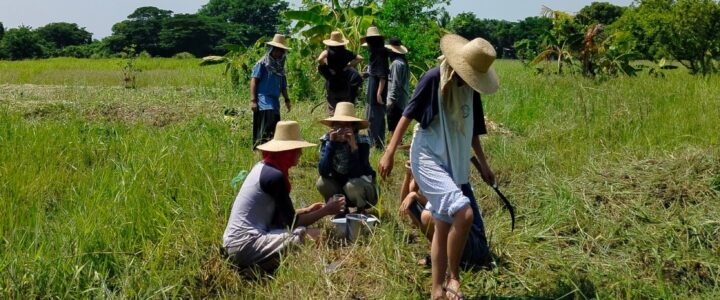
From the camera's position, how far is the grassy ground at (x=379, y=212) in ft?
11.9

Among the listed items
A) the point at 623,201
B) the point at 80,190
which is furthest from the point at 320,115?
the point at 623,201

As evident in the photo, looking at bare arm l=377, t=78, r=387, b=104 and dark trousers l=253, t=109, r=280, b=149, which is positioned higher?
bare arm l=377, t=78, r=387, b=104

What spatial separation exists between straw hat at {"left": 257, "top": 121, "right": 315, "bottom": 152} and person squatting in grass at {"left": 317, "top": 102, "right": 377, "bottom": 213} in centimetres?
51

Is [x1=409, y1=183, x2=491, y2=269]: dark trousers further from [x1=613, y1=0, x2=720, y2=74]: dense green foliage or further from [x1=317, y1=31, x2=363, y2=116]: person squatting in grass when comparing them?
[x1=613, y1=0, x2=720, y2=74]: dense green foliage

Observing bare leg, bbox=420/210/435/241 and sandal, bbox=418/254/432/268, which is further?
sandal, bbox=418/254/432/268

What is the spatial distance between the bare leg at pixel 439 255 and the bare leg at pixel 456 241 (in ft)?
0.14

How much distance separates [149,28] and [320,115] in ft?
179

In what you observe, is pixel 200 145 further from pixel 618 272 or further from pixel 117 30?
pixel 117 30

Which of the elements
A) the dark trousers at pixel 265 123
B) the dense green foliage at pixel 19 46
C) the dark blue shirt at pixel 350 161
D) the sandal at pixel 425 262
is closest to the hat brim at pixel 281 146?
the dark blue shirt at pixel 350 161

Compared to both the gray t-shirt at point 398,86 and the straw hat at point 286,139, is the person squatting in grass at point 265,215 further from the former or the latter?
the gray t-shirt at point 398,86

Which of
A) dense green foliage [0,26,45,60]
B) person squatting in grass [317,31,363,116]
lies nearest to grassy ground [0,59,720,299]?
person squatting in grass [317,31,363,116]

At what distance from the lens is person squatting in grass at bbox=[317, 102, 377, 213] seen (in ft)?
15.4

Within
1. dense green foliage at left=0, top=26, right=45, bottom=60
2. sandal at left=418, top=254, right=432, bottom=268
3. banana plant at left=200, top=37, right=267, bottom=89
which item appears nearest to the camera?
sandal at left=418, top=254, right=432, bottom=268

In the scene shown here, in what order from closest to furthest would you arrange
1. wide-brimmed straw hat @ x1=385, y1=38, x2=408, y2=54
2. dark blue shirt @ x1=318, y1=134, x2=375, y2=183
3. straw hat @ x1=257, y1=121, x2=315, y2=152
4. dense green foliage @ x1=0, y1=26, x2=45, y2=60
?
straw hat @ x1=257, y1=121, x2=315, y2=152 < dark blue shirt @ x1=318, y1=134, x2=375, y2=183 < wide-brimmed straw hat @ x1=385, y1=38, x2=408, y2=54 < dense green foliage @ x1=0, y1=26, x2=45, y2=60
